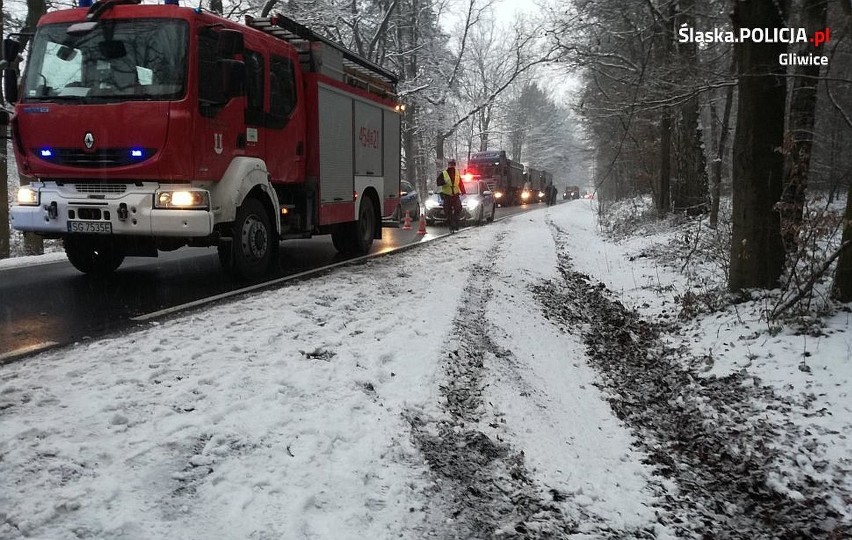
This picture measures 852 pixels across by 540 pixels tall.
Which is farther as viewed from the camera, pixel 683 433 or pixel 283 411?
pixel 683 433

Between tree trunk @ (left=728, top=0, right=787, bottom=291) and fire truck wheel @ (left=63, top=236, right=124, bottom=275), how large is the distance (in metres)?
7.34

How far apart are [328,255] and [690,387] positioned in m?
7.56

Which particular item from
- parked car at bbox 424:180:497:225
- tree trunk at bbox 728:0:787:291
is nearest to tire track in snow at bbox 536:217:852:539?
tree trunk at bbox 728:0:787:291

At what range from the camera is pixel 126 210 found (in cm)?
607

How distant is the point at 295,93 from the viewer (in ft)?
27.2

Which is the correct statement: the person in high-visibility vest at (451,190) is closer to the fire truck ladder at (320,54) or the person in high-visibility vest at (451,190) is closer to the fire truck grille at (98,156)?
the fire truck ladder at (320,54)

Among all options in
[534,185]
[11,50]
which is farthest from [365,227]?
[534,185]

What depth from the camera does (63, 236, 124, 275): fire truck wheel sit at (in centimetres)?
715

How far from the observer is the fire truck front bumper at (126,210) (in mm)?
6062

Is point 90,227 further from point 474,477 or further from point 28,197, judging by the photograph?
point 474,477

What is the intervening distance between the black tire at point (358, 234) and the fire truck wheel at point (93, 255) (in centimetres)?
374

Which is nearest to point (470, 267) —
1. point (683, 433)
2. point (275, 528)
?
point (683, 433)

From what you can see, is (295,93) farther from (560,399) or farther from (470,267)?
(560,399)

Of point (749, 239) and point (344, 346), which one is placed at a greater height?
point (749, 239)
